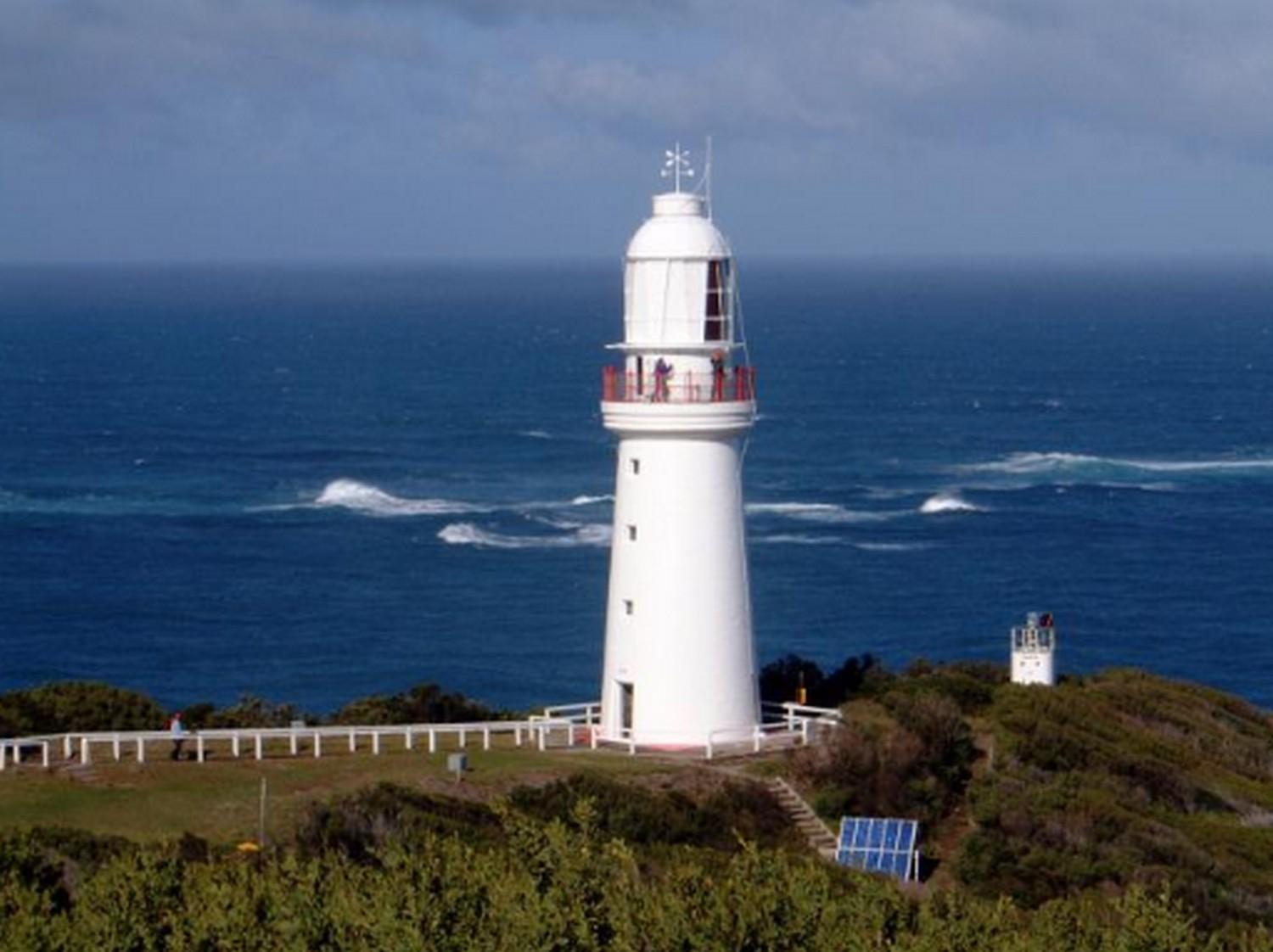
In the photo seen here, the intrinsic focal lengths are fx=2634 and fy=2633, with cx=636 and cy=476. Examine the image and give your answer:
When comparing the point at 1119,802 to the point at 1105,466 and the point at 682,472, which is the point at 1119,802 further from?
the point at 1105,466

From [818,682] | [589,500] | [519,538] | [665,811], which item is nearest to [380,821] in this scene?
[665,811]

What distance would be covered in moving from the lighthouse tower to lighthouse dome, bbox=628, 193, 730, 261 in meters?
0.02

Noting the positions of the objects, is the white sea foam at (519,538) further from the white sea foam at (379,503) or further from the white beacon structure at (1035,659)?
the white beacon structure at (1035,659)

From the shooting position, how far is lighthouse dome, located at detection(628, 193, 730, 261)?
108 feet

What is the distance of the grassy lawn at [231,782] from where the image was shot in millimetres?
28688

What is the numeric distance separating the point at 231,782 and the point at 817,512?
5978 centimetres

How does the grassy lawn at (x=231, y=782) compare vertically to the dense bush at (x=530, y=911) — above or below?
above

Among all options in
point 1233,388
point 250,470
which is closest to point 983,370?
point 1233,388

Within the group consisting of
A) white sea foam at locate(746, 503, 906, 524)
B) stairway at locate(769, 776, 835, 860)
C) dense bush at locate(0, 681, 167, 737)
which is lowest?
stairway at locate(769, 776, 835, 860)

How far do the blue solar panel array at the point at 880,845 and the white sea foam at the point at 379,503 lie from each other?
59.3 meters

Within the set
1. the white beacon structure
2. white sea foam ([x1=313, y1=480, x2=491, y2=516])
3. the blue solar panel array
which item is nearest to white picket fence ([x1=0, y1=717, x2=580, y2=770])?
the blue solar panel array

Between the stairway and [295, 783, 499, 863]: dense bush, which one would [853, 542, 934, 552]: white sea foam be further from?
[295, 783, 499, 863]: dense bush

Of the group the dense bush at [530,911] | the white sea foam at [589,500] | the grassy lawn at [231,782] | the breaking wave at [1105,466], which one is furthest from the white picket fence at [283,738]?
the breaking wave at [1105,466]

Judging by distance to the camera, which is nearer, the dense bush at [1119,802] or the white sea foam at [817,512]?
the dense bush at [1119,802]
